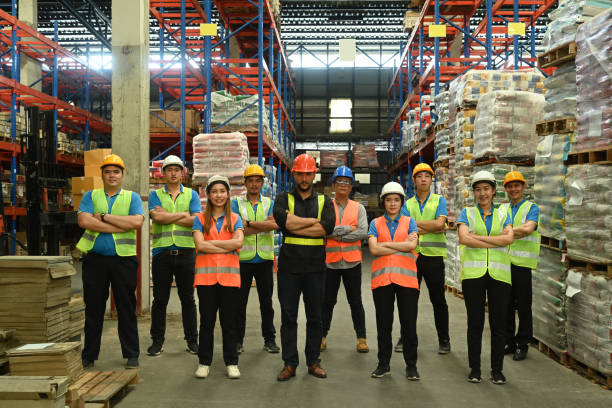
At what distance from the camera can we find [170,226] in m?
5.20

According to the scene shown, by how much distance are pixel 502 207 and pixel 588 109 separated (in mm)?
1149

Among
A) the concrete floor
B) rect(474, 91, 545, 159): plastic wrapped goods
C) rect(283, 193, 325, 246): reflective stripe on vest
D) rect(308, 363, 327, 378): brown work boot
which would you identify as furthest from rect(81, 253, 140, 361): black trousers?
rect(474, 91, 545, 159): plastic wrapped goods

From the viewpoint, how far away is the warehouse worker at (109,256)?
15.2 ft

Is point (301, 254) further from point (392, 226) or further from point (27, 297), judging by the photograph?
point (27, 297)

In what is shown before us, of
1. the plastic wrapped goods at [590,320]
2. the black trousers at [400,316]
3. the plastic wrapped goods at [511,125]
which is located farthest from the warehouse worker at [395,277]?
the plastic wrapped goods at [511,125]

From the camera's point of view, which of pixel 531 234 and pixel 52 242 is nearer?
pixel 531 234

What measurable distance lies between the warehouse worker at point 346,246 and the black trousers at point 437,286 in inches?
28.3

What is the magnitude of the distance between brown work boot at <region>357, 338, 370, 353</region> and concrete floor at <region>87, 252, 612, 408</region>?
8cm

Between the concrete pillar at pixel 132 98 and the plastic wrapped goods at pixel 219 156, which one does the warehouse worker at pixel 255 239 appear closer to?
the concrete pillar at pixel 132 98

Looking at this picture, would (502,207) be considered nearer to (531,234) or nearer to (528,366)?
(531,234)

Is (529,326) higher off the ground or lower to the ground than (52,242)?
lower

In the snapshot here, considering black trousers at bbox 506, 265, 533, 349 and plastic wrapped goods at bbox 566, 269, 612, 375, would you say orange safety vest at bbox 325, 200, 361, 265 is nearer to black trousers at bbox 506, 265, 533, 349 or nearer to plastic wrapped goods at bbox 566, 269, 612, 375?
black trousers at bbox 506, 265, 533, 349

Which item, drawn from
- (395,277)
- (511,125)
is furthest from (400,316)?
(511,125)

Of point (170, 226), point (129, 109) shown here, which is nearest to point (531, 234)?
point (170, 226)
